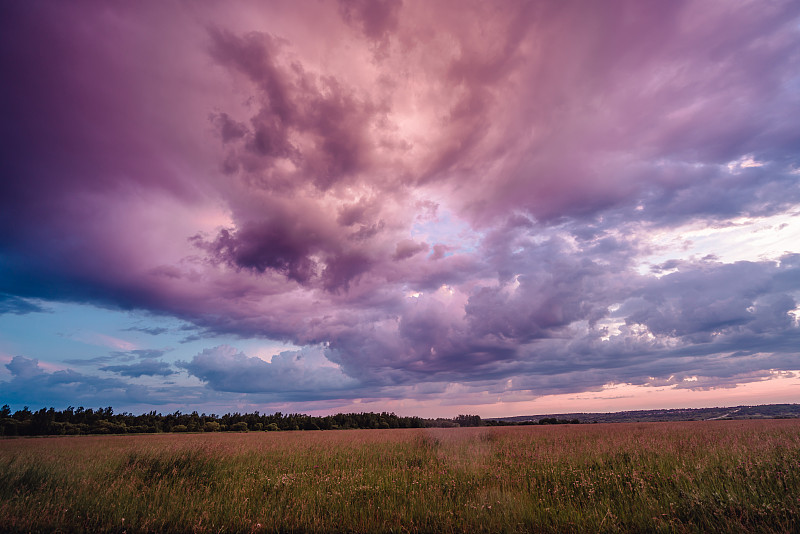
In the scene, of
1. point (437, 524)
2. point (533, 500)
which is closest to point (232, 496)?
point (437, 524)

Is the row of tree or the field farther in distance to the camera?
the row of tree

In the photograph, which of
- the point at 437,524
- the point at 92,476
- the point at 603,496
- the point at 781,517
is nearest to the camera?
the point at 781,517

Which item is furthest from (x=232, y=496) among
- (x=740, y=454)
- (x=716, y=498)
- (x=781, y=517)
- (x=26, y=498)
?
(x=740, y=454)

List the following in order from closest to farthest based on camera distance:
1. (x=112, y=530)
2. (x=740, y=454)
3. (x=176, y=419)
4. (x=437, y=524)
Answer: (x=437, y=524), (x=112, y=530), (x=740, y=454), (x=176, y=419)

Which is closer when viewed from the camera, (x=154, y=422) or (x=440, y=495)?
(x=440, y=495)

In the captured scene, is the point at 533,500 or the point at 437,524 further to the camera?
the point at 533,500

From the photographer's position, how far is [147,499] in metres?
9.62

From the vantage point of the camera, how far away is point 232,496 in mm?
10102

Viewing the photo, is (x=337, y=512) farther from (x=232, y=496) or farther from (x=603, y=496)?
(x=603, y=496)

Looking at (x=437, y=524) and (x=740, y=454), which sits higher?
(x=740, y=454)

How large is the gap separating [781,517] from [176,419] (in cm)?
11121

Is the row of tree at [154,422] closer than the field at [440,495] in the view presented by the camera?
No

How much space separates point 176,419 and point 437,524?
106645mm

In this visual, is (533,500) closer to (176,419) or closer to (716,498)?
(716,498)
